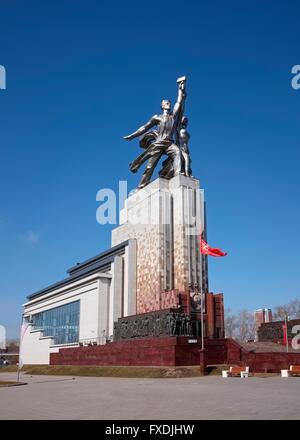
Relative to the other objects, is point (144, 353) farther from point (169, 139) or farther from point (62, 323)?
point (62, 323)

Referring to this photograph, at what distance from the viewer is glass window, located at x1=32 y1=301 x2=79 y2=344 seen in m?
47.1

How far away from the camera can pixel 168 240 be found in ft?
122

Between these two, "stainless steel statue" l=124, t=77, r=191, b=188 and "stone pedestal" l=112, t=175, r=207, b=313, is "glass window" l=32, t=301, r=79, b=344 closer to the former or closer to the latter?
"stone pedestal" l=112, t=175, r=207, b=313

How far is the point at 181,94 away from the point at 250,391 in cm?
3120

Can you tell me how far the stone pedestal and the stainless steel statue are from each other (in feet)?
6.45

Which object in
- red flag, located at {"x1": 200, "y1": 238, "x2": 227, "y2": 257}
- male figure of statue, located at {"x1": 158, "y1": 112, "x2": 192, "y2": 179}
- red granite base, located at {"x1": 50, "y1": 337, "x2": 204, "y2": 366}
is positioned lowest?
red granite base, located at {"x1": 50, "y1": 337, "x2": 204, "y2": 366}

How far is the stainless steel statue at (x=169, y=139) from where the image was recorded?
1599 inches

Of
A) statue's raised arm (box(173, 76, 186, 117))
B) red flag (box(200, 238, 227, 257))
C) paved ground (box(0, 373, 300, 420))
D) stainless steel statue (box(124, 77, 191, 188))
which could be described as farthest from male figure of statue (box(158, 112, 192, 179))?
paved ground (box(0, 373, 300, 420))

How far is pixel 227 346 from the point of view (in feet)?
95.5

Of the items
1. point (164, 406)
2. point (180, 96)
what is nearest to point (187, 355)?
point (164, 406)

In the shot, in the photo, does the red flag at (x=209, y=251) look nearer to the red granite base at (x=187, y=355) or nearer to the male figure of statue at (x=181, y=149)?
the red granite base at (x=187, y=355)

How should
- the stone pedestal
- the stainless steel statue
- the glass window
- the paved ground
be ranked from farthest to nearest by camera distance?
the glass window → the stainless steel statue → the stone pedestal → the paved ground

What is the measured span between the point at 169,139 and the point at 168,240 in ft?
32.3
